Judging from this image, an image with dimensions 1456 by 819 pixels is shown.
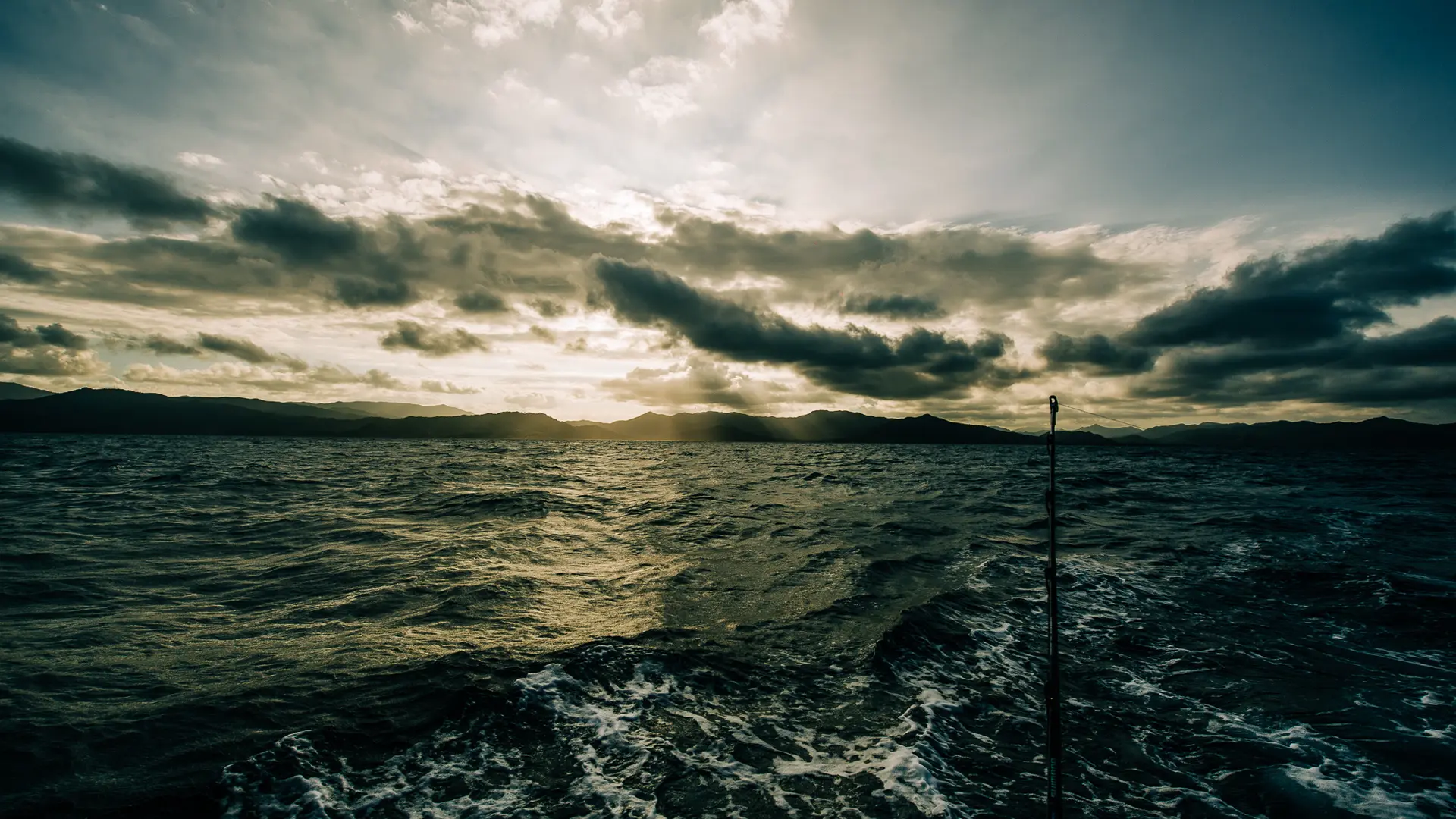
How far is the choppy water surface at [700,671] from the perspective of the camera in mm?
6148

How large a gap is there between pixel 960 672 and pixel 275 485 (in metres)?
36.9

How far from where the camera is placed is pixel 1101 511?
27.3m

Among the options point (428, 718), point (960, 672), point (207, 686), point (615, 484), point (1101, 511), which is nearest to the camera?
point (428, 718)

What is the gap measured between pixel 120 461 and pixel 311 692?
206 feet

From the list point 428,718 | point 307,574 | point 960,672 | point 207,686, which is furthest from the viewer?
point 307,574

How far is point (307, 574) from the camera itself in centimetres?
1365

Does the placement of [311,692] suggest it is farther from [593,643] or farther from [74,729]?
[593,643]

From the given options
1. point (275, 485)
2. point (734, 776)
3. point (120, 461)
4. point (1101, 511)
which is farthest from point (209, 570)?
point (120, 461)

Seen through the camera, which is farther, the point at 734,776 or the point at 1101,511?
the point at 1101,511

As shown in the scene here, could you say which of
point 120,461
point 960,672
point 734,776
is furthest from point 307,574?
point 120,461

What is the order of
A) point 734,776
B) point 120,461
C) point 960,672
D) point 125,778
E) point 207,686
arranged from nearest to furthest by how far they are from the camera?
point 125,778 < point 734,776 < point 207,686 < point 960,672 < point 120,461

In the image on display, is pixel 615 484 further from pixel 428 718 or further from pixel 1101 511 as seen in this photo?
pixel 428 718

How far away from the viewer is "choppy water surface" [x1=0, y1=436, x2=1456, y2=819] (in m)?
6.15

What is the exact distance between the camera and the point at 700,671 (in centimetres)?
894
